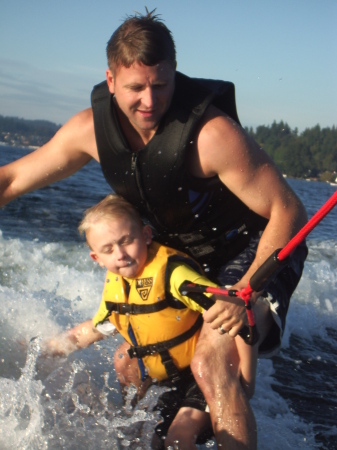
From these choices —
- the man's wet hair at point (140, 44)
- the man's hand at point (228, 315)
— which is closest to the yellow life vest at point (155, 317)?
the man's hand at point (228, 315)

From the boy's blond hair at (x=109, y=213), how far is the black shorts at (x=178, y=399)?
891 mm

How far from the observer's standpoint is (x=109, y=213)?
3076mm

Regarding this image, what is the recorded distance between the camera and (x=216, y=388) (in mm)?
2957

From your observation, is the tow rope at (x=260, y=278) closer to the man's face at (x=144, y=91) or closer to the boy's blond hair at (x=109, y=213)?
the boy's blond hair at (x=109, y=213)

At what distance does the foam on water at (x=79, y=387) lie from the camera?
125 inches

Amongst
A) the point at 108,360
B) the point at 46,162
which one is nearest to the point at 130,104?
the point at 46,162

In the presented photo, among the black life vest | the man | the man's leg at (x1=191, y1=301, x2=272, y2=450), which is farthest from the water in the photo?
the black life vest

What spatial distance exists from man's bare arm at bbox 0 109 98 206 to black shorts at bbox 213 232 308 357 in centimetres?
100

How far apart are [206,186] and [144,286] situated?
0.61 m

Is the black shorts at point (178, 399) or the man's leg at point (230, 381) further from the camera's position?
the black shorts at point (178, 399)

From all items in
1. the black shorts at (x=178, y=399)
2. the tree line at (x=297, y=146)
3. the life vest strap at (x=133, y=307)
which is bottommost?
the tree line at (x=297, y=146)

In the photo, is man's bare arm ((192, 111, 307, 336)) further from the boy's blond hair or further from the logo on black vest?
the logo on black vest

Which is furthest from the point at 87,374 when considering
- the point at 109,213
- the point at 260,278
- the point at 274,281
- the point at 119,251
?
the point at 260,278

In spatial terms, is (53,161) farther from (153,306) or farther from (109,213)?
(153,306)
